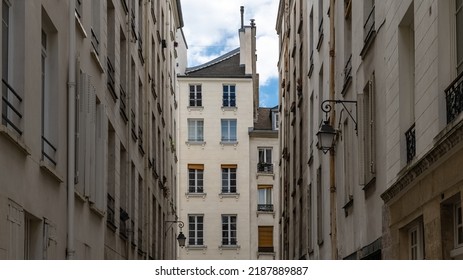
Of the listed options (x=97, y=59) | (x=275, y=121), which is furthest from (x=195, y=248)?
(x=97, y=59)

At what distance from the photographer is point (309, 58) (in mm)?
25844

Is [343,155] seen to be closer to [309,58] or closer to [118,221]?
[118,221]

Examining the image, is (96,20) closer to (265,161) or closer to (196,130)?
(196,130)

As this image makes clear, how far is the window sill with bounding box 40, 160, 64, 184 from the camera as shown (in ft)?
36.3

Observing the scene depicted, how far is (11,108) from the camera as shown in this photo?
9.77 meters

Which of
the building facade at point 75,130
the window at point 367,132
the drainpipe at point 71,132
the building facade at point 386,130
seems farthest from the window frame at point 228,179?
the drainpipe at point 71,132

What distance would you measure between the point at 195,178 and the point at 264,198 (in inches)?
156

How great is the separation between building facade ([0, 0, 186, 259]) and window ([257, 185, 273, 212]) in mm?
24036

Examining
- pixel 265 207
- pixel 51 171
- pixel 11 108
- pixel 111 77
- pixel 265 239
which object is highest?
pixel 265 207

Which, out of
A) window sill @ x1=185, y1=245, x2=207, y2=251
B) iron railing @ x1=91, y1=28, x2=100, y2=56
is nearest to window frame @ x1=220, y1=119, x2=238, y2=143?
window sill @ x1=185, y1=245, x2=207, y2=251

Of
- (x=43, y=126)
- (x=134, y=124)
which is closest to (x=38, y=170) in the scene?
(x=43, y=126)

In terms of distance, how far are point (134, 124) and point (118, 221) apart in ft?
14.0
